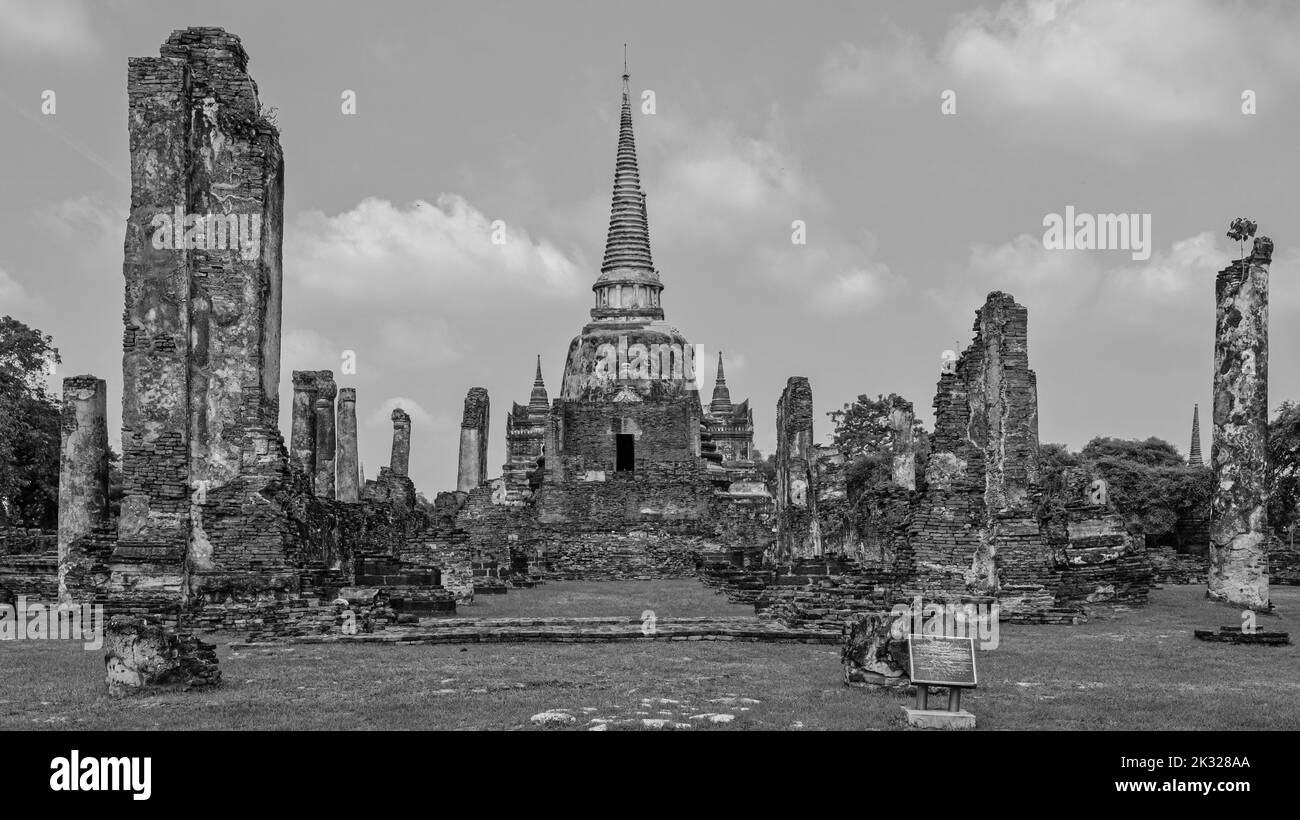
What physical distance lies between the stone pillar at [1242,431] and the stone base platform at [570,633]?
7.92 m

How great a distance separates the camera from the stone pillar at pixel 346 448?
34.8 m

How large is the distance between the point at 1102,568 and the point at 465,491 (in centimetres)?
2725

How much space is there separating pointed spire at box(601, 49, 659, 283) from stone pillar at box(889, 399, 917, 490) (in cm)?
2630

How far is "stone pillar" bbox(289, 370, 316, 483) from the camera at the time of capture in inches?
1158

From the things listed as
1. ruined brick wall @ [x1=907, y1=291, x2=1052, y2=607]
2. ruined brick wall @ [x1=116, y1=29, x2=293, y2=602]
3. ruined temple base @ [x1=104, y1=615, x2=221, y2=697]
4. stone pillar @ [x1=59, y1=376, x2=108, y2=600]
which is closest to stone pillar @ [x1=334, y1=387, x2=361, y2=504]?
stone pillar @ [x1=59, y1=376, x2=108, y2=600]

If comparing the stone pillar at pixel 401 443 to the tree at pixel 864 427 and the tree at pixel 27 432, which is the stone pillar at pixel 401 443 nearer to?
the tree at pixel 27 432

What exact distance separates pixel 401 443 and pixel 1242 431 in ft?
85.9

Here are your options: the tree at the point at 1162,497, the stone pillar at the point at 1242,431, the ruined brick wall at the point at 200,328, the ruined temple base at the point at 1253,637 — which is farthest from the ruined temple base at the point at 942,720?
the tree at the point at 1162,497

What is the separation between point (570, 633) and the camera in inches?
651

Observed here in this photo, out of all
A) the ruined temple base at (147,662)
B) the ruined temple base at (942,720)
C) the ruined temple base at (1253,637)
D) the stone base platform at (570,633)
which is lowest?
the stone base platform at (570,633)

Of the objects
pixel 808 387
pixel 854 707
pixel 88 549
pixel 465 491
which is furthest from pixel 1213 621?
pixel 465 491

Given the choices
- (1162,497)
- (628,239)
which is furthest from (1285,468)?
(628,239)

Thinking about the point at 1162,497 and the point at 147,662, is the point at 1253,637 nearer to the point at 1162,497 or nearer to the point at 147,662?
the point at 147,662
